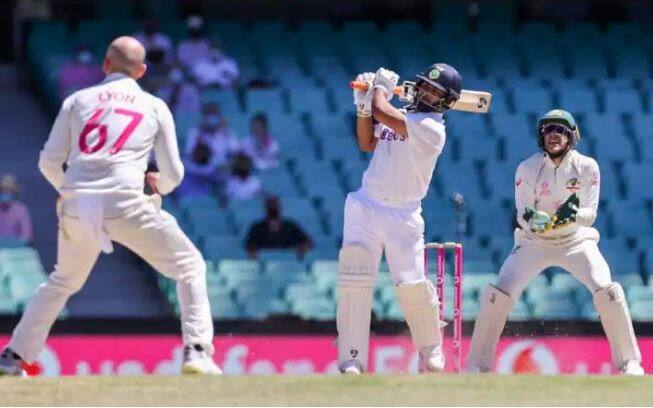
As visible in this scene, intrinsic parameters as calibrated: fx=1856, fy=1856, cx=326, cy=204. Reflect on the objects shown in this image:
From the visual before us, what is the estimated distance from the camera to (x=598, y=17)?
21.8 m

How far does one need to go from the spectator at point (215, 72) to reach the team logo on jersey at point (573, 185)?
27.5 ft

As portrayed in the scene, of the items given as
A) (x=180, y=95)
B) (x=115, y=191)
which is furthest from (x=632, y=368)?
(x=180, y=95)

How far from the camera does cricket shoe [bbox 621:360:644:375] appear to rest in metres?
11.4

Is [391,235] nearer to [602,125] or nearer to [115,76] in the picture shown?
[115,76]

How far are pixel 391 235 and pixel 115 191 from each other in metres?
1.95

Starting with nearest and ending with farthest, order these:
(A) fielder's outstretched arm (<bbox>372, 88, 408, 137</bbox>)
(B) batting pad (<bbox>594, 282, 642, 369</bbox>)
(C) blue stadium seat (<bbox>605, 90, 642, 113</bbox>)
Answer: (A) fielder's outstretched arm (<bbox>372, 88, 408, 137</bbox>), (B) batting pad (<bbox>594, 282, 642, 369</bbox>), (C) blue stadium seat (<bbox>605, 90, 642, 113</bbox>)

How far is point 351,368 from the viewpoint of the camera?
10680 millimetres

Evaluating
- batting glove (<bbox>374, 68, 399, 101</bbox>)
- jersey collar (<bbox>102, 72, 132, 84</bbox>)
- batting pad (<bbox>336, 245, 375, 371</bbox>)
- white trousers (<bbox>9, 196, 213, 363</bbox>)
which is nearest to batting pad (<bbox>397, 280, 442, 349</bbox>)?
batting pad (<bbox>336, 245, 375, 371</bbox>)

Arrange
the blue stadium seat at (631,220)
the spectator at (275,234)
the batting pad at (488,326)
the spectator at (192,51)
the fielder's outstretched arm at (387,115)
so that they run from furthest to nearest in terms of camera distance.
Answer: the spectator at (192,51) < the blue stadium seat at (631,220) < the spectator at (275,234) < the batting pad at (488,326) < the fielder's outstretched arm at (387,115)

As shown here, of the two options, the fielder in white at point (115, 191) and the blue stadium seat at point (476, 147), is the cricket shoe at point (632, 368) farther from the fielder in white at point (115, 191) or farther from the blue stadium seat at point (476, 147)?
the blue stadium seat at point (476, 147)

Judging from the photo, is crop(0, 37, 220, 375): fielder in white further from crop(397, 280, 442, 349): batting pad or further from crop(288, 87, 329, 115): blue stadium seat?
crop(288, 87, 329, 115): blue stadium seat

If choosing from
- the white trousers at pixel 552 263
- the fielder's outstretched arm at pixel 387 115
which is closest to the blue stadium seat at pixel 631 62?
the white trousers at pixel 552 263

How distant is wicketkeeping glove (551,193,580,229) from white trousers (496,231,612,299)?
21cm

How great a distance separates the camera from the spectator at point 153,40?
1936 centimetres
